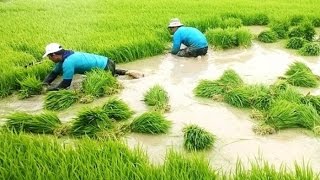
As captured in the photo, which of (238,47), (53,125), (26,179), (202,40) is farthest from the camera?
(238,47)

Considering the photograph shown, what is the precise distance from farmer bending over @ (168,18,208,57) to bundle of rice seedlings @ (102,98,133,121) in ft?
9.04

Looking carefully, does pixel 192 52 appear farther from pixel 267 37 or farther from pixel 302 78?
pixel 302 78

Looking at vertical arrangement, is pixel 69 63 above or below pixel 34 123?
above

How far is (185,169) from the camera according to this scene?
11.1 feet

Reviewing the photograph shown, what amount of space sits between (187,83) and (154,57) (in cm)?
154

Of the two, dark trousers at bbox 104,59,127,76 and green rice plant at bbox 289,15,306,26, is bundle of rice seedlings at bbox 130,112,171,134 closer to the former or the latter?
dark trousers at bbox 104,59,127,76

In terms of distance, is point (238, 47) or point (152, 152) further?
point (238, 47)

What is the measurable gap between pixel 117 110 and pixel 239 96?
4.82 feet

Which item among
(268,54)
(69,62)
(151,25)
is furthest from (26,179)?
(151,25)

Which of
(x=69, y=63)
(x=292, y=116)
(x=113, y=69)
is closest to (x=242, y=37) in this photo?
(x=113, y=69)

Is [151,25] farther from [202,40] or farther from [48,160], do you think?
[48,160]

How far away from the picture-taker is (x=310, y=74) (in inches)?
243

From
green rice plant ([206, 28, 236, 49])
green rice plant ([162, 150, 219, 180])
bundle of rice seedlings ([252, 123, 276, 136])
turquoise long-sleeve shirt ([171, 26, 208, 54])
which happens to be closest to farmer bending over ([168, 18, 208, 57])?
turquoise long-sleeve shirt ([171, 26, 208, 54])

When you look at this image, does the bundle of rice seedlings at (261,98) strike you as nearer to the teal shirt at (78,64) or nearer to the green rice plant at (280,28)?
the teal shirt at (78,64)
